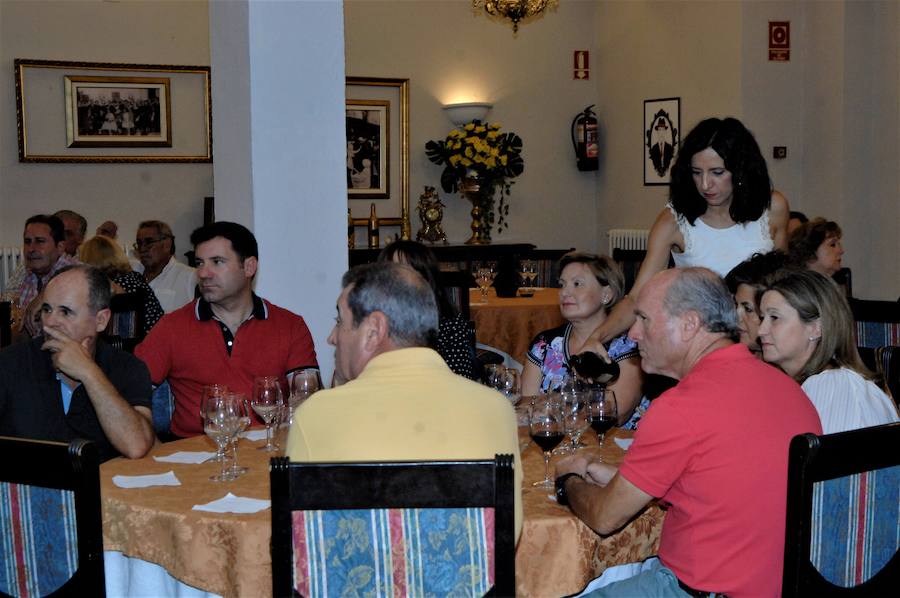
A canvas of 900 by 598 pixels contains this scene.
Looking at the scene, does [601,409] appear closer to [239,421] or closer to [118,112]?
[239,421]

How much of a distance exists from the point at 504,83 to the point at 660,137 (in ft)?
5.89

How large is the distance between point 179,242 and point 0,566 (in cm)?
747

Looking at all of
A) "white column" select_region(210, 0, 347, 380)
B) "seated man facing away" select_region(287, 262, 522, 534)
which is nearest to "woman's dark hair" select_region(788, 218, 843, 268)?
"white column" select_region(210, 0, 347, 380)

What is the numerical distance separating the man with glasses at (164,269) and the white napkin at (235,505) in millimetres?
4226

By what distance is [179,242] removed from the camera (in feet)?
31.2

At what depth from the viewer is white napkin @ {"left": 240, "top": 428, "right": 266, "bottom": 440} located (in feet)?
10.8

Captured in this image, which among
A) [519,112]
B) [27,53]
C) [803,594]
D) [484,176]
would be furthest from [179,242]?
[803,594]

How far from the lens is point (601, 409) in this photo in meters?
2.92

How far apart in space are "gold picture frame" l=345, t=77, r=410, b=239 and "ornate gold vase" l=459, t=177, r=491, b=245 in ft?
2.08

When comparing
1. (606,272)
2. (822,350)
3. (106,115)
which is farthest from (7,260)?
(822,350)

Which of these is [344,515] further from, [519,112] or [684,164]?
[519,112]

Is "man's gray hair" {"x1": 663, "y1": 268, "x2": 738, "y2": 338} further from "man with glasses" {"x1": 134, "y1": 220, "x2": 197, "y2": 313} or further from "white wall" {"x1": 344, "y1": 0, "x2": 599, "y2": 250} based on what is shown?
"white wall" {"x1": 344, "y1": 0, "x2": 599, "y2": 250}

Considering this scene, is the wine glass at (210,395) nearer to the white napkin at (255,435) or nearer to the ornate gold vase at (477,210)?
the white napkin at (255,435)

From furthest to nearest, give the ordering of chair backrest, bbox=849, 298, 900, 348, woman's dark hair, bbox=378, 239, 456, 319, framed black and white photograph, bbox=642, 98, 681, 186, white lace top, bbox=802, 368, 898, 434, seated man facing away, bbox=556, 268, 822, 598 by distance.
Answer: framed black and white photograph, bbox=642, 98, 681, 186 < chair backrest, bbox=849, 298, 900, 348 < woman's dark hair, bbox=378, 239, 456, 319 < white lace top, bbox=802, 368, 898, 434 < seated man facing away, bbox=556, 268, 822, 598
